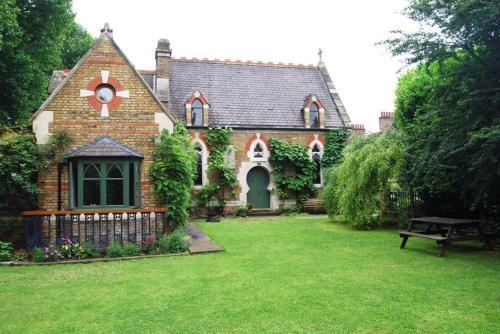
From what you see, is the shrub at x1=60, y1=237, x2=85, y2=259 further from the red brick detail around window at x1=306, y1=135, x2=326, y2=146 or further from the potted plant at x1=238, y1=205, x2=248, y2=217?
the red brick detail around window at x1=306, y1=135, x2=326, y2=146

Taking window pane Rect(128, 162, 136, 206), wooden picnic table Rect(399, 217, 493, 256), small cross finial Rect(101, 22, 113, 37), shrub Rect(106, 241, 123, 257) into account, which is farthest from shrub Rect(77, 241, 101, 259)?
wooden picnic table Rect(399, 217, 493, 256)

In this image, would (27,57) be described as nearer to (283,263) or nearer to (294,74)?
(294,74)

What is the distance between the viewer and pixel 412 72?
1961cm

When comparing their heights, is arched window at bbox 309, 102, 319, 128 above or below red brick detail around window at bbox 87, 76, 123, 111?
above

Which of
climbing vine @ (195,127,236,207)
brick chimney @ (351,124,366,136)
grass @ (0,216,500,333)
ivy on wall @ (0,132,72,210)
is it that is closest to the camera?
grass @ (0,216,500,333)

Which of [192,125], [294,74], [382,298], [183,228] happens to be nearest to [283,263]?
[382,298]

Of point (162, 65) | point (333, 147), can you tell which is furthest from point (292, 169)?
point (162, 65)

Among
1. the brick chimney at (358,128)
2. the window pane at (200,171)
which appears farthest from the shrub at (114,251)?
the brick chimney at (358,128)

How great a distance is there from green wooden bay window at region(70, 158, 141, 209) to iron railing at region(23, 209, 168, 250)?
0.41m

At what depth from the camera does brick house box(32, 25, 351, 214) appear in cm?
1095

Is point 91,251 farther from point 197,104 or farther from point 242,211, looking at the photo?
point 197,104

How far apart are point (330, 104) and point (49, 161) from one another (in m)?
17.0

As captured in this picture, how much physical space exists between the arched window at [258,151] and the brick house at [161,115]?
2.1 inches

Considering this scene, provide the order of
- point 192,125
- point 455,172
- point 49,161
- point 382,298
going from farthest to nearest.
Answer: point 192,125, point 49,161, point 455,172, point 382,298
